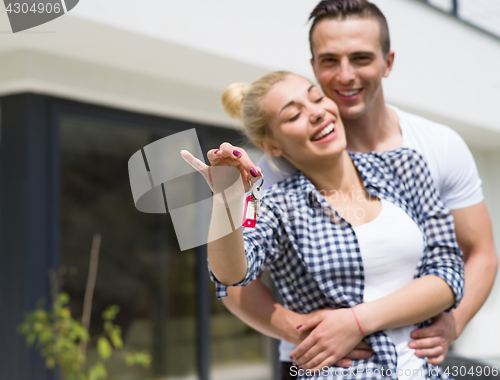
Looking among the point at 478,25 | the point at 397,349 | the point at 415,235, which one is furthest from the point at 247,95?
the point at 478,25

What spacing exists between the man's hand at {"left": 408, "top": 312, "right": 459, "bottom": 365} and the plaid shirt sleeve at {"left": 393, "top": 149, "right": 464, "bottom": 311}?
8cm

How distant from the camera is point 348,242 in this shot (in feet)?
4.10

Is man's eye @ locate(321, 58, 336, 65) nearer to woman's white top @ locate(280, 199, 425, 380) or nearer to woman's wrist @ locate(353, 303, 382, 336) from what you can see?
woman's white top @ locate(280, 199, 425, 380)

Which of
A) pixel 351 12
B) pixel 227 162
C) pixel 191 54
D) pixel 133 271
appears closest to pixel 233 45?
pixel 191 54

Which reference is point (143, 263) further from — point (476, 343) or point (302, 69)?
point (476, 343)

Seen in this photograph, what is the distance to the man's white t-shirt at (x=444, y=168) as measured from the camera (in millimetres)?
1441

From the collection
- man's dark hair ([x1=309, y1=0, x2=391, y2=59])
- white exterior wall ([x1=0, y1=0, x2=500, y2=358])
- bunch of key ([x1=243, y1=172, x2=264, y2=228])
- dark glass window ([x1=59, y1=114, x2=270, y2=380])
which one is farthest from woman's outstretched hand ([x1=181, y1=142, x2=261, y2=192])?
dark glass window ([x1=59, y1=114, x2=270, y2=380])

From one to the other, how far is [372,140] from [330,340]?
58 centimetres

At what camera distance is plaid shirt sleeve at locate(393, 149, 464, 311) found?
128cm

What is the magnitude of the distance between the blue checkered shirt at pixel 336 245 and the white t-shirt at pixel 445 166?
0.27ft

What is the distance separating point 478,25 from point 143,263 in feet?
12.5

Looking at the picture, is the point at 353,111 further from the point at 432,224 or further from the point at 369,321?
the point at 369,321

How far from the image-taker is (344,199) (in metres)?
1.35

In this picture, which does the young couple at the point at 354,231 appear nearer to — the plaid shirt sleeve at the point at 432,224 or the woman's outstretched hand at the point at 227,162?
the plaid shirt sleeve at the point at 432,224
